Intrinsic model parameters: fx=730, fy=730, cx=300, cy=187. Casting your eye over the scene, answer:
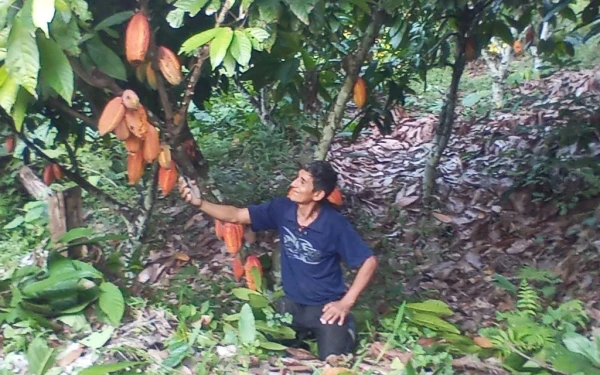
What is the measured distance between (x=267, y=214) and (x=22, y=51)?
164cm

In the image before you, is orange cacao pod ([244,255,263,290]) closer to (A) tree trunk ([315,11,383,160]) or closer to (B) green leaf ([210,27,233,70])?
(A) tree trunk ([315,11,383,160])

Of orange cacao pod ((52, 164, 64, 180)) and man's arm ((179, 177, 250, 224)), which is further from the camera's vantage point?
orange cacao pod ((52, 164, 64, 180))

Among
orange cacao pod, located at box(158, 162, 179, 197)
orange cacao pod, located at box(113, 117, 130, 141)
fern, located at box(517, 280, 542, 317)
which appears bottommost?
fern, located at box(517, 280, 542, 317)

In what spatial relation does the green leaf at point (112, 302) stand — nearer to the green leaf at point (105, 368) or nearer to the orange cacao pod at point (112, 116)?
the green leaf at point (105, 368)

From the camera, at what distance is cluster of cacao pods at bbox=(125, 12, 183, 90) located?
2.55 meters

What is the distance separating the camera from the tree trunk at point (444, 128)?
5.11 metres

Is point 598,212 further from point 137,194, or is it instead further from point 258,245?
point 137,194

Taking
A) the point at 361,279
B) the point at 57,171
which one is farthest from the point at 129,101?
the point at 57,171

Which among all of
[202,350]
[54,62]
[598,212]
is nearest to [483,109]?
[598,212]

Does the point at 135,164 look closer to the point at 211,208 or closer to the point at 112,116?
the point at 112,116

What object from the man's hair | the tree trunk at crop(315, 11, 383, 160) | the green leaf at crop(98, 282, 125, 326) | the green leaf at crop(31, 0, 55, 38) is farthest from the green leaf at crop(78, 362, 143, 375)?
the tree trunk at crop(315, 11, 383, 160)

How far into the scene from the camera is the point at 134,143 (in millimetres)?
2822

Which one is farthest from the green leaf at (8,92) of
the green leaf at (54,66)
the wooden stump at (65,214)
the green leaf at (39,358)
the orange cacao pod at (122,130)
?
the wooden stump at (65,214)

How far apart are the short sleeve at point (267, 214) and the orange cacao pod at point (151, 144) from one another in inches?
26.9
